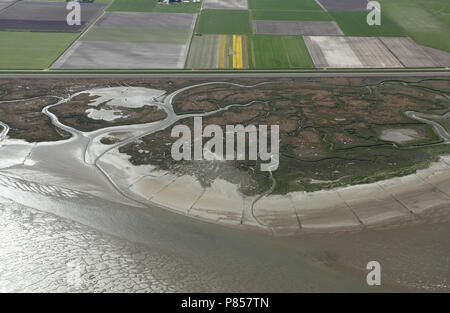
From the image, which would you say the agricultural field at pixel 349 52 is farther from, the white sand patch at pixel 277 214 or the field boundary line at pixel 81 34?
the field boundary line at pixel 81 34

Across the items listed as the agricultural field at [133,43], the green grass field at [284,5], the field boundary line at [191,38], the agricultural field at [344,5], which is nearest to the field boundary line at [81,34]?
the agricultural field at [133,43]

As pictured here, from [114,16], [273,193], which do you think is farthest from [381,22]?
[273,193]

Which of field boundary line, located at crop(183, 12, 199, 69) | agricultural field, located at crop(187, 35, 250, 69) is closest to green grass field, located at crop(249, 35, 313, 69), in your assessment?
agricultural field, located at crop(187, 35, 250, 69)

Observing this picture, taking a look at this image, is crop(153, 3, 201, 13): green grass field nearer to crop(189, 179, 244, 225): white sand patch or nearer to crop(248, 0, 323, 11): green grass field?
crop(248, 0, 323, 11): green grass field

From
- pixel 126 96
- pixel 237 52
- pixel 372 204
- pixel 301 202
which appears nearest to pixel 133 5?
pixel 237 52

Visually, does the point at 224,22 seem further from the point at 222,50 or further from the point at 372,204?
the point at 372,204

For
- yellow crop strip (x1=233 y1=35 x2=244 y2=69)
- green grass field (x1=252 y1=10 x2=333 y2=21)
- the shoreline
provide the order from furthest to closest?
1. green grass field (x1=252 y1=10 x2=333 y2=21)
2. yellow crop strip (x1=233 y1=35 x2=244 y2=69)
3. the shoreline
